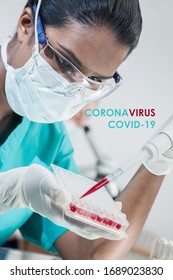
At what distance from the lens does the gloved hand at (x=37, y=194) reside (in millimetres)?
1063

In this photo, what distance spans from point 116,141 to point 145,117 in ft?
0.38

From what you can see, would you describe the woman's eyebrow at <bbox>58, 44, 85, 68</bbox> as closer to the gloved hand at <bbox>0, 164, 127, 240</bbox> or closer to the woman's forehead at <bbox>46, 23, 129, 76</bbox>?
the woman's forehead at <bbox>46, 23, 129, 76</bbox>

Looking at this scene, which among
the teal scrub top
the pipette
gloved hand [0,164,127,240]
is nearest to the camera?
gloved hand [0,164,127,240]

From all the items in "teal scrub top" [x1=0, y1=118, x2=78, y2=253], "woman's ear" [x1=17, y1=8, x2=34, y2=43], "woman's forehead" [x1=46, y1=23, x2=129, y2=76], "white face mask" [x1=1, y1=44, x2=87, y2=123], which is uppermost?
"woman's forehead" [x1=46, y1=23, x2=129, y2=76]

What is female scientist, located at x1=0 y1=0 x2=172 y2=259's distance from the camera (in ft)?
3.59

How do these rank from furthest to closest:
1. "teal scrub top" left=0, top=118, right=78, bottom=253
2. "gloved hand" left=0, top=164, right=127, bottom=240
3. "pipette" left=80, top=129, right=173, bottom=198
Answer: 1. "teal scrub top" left=0, top=118, right=78, bottom=253
2. "pipette" left=80, top=129, right=173, bottom=198
3. "gloved hand" left=0, top=164, right=127, bottom=240

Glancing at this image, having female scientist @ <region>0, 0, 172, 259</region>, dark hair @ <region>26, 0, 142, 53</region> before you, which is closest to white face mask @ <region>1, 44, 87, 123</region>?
female scientist @ <region>0, 0, 172, 259</region>

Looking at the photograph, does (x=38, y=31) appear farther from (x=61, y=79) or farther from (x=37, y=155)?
(x=37, y=155)

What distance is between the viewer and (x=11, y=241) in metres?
1.47

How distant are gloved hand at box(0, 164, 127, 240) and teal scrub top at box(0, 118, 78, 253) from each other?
0.16m

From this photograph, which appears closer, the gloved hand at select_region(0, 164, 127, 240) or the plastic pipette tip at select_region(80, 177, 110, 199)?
the gloved hand at select_region(0, 164, 127, 240)
